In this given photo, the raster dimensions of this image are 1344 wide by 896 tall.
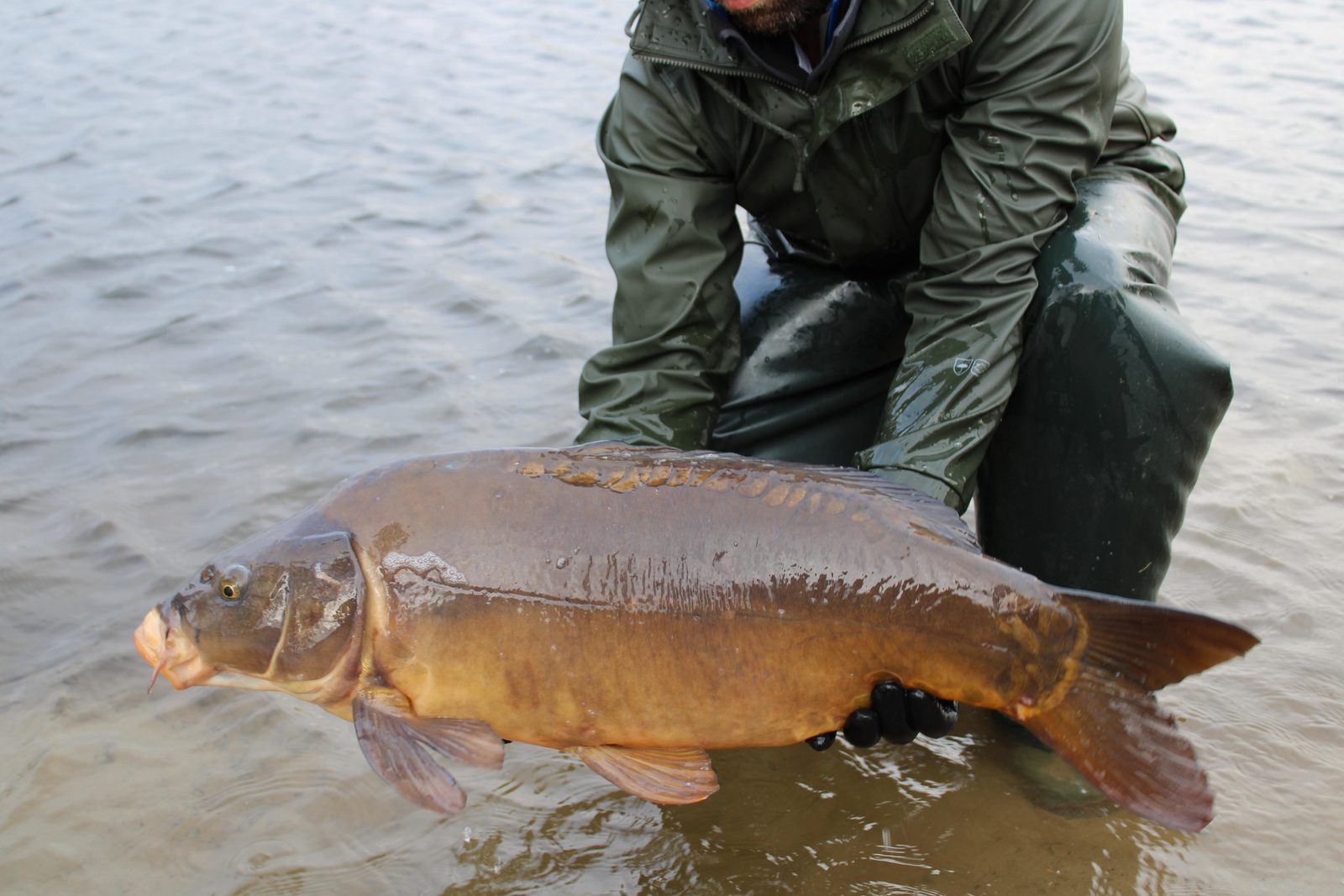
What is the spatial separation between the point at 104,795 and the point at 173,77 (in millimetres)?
6770

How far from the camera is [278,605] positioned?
221 cm

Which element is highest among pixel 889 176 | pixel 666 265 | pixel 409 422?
pixel 889 176

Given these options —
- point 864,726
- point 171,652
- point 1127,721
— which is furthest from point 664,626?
point 171,652

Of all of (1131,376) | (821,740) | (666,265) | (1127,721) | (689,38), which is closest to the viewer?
(1127,721)

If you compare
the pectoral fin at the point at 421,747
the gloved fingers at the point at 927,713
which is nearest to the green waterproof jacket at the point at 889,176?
the gloved fingers at the point at 927,713

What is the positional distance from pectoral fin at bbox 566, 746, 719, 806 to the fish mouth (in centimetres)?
69

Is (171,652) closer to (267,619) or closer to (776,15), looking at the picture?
(267,619)

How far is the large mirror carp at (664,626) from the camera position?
210 cm

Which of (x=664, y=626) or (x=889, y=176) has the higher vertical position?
(x=889, y=176)

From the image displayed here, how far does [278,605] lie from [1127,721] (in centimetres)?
142

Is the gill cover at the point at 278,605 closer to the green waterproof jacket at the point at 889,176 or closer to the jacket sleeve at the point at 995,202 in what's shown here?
the green waterproof jacket at the point at 889,176

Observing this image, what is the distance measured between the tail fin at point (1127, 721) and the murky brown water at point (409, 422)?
1.61 ft

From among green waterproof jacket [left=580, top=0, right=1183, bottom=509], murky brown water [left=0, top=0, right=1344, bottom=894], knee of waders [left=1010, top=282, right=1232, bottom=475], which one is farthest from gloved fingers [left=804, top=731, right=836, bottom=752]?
knee of waders [left=1010, top=282, right=1232, bottom=475]

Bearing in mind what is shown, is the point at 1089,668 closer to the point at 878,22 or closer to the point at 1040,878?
the point at 1040,878
